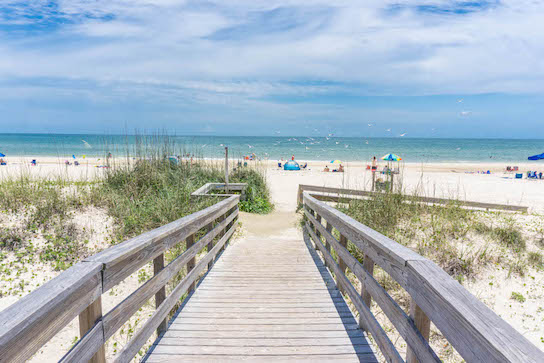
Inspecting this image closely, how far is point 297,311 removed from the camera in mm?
3539

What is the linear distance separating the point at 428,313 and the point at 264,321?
6.03 ft

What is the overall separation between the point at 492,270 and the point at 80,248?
22.5ft

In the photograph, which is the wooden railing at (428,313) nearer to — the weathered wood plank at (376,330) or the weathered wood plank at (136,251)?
the weathered wood plank at (376,330)

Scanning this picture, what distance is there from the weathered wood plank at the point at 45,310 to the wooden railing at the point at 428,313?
1608 mm

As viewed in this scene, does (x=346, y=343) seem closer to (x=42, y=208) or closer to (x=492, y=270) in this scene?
(x=492, y=270)

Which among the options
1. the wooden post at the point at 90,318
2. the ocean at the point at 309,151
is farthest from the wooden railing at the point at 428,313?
the ocean at the point at 309,151

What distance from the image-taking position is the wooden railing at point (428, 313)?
48.1 inches

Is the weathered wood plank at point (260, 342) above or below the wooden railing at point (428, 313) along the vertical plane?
below

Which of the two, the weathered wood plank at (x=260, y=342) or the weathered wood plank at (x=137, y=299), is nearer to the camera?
the weathered wood plank at (x=137, y=299)

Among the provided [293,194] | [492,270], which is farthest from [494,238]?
[293,194]

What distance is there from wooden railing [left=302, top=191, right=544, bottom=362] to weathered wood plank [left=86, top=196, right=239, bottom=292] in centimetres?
158

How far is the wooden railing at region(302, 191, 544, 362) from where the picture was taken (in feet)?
4.01

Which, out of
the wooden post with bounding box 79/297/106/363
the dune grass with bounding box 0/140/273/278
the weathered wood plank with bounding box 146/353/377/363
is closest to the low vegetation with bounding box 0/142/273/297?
the dune grass with bounding box 0/140/273/278

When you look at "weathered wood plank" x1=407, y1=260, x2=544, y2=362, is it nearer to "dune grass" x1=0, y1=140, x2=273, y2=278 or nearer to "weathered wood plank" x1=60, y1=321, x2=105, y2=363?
"weathered wood plank" x1=60, y1=321, x2=105, y2=363
